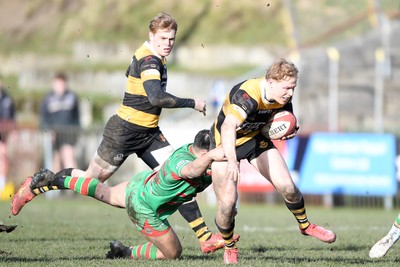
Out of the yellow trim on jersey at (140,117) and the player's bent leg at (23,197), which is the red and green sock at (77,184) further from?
the yellow trim on jersey at (140,117)

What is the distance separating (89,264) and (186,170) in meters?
1.18

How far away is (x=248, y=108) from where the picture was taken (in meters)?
8.57

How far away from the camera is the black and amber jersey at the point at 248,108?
28.1 feet

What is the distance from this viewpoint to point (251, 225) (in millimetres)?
13281

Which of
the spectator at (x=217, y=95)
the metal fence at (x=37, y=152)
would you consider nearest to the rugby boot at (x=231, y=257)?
the metal fence at (x=37, y=152)

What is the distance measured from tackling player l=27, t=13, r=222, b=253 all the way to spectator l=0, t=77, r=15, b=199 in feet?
32.5

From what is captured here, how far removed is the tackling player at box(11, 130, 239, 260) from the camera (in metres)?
8.38

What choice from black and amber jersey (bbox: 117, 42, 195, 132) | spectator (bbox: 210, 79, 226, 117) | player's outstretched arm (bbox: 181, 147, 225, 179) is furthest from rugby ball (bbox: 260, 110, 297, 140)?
spectator (bbox: 210, 79, 226, 117)

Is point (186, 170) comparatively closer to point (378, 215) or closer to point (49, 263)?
point (49, 263)

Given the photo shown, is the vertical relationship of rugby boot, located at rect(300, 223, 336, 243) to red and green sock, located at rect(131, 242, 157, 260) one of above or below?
above

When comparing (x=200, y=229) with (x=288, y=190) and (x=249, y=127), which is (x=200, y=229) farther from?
(x=249, y=127)

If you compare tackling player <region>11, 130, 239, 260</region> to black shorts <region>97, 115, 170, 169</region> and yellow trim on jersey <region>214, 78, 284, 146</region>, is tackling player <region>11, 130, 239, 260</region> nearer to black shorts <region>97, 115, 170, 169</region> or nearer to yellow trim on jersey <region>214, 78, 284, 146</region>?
yellow trim on jersey <region>214, 78, 284, 146</region>

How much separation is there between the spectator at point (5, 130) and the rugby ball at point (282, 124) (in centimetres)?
1164

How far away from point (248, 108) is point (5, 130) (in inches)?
496
